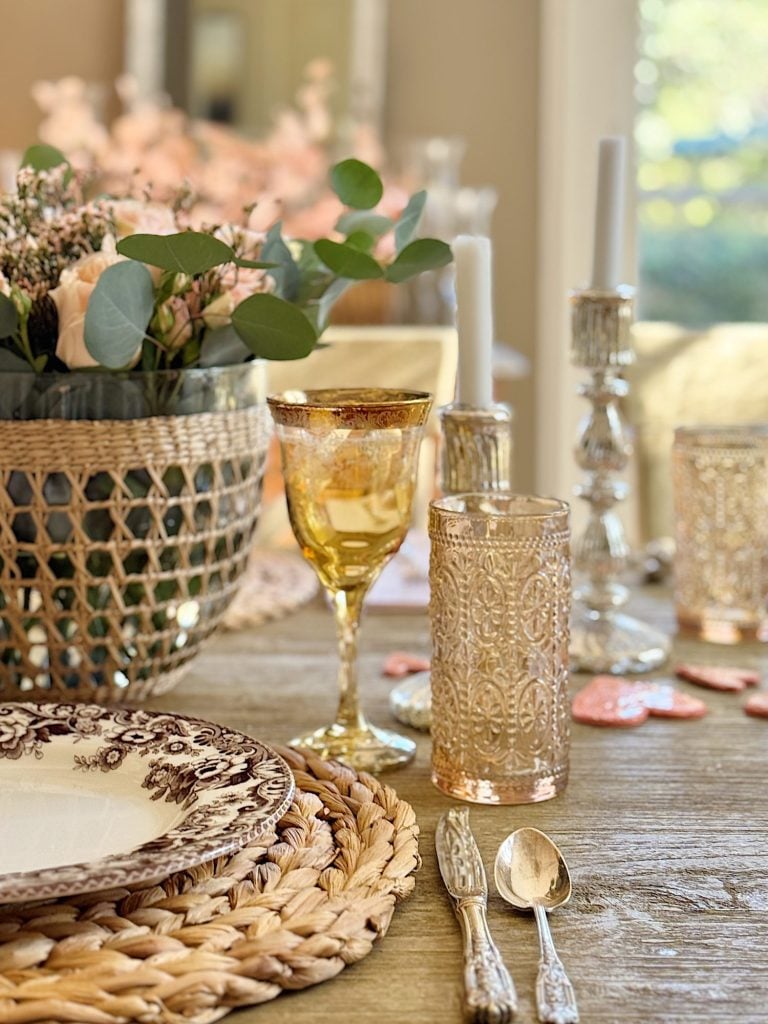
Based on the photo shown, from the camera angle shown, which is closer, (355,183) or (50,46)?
(355,183)

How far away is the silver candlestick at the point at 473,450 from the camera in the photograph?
89cm

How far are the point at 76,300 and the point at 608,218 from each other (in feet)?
1.47

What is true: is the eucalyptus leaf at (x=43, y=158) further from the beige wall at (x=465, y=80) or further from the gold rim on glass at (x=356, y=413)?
the beige wall at (x=465, y=80)

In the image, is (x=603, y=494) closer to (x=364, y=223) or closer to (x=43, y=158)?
(x=364, y=223)

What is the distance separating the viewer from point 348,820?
69cm

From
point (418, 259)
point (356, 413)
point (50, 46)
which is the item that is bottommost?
point (356, 413)

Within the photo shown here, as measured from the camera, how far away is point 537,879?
637mm

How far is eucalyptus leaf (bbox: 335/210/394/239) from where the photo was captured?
37.8 inches

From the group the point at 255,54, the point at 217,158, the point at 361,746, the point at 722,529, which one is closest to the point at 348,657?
the point at 361,746

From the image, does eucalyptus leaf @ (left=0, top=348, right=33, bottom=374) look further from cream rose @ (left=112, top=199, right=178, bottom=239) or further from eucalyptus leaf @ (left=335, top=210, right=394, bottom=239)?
eucalyptus leaf @ (left=335, top=210, right=394, bottom=239)

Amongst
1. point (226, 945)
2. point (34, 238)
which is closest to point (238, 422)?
point (34, 238)

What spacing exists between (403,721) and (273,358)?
0.86 ft

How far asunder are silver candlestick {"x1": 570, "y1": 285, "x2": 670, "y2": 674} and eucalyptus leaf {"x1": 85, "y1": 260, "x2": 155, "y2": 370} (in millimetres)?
380

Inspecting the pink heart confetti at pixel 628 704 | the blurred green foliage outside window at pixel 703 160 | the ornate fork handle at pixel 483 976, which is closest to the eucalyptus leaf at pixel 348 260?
the pink heart confetti at pixel 628 704
